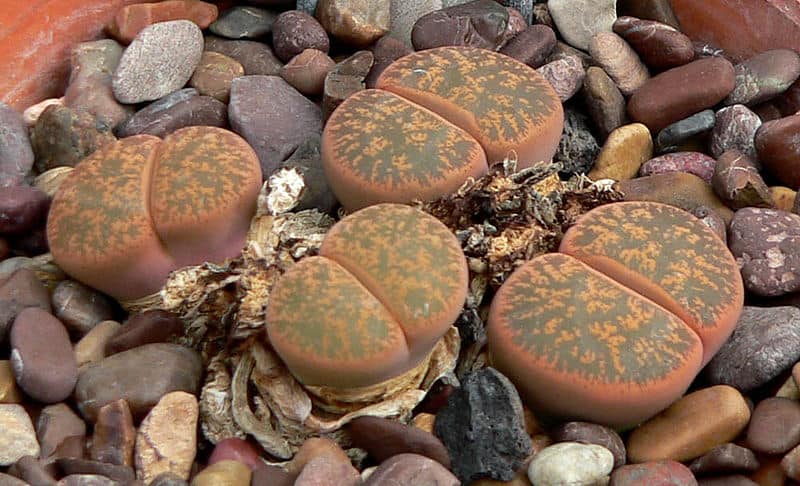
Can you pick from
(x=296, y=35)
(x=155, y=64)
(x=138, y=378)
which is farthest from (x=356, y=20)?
(x=138, y=378)

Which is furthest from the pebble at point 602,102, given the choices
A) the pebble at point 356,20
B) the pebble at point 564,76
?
the pebble at point 356,20

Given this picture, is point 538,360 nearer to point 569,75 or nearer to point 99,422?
point 99,422

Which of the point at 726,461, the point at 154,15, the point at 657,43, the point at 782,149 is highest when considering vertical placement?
the point at 154,15

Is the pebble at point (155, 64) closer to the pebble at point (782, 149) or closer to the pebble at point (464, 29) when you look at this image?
the pebble at point (464, 29)

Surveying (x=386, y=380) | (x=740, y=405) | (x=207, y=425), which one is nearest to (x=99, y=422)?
(x=207, y=425)

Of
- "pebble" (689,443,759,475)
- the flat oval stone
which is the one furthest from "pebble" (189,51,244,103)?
"pebble" (689,443,759,475)

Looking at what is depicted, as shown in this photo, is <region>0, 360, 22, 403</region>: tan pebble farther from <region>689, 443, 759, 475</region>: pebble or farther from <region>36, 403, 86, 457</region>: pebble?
<region>689, 443, 759, 475</region>: pebble

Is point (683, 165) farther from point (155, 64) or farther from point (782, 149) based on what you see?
point (155, 64)
